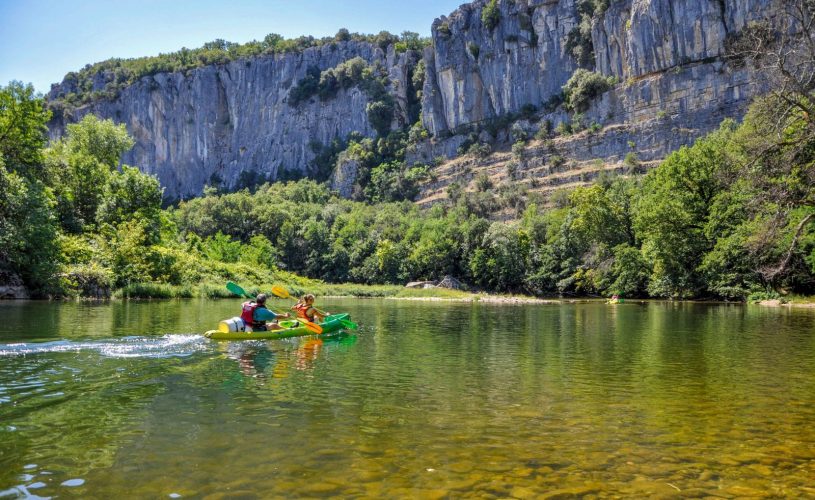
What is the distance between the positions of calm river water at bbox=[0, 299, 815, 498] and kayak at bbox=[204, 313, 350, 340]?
403 millimetres

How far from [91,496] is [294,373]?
610 centimetres

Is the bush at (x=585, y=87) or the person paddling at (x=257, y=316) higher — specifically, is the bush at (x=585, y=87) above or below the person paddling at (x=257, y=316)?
above

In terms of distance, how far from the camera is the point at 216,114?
13138 cm

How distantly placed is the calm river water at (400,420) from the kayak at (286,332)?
40cm

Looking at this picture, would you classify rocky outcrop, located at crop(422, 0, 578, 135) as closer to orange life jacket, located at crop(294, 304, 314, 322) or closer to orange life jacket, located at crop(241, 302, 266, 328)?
orange life jacket, located at crop(294, 304, 314, 322)

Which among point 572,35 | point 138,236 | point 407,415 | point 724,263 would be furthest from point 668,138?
point 407,415

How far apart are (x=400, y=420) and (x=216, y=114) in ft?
443

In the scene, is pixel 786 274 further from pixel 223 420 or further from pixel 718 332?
pixel 223 420

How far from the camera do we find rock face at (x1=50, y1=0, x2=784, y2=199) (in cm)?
7638

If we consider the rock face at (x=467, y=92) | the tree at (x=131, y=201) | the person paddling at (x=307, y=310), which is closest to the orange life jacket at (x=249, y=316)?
the person paddling at (x=307, y=310)

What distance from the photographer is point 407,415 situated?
7.60 metres

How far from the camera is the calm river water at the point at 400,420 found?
17.2ft

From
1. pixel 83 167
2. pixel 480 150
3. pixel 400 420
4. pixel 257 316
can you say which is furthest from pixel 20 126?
pixel 480 150

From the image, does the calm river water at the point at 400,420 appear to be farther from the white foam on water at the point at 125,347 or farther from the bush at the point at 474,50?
the bush at the point at 474,50
